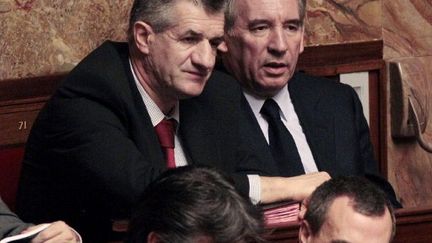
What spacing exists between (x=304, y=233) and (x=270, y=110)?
1.23 meters

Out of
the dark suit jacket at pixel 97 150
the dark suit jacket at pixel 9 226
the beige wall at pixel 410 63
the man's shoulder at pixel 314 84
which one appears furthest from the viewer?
the beige wall at pixel 410 63

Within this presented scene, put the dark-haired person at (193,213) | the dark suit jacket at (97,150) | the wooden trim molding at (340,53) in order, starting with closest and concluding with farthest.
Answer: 1. the dark-haired person at (193,213)
2. the dark suit jacket at (97,150)
3. the wooden trim molding at (340,53)

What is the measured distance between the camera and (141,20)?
4238mm

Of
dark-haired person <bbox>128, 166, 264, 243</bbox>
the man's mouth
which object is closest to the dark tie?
the man's mouth

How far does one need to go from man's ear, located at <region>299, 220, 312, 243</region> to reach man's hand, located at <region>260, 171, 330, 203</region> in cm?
58

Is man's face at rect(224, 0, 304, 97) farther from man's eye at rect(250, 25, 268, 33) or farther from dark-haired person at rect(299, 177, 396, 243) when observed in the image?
dark-haired person at rect(299, 177, 396, 243)

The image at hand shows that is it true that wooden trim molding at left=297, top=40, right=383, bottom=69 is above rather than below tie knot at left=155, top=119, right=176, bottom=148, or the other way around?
above

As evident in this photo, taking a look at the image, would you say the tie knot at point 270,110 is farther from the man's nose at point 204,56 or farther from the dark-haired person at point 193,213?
the dark-haired person at point 193,213

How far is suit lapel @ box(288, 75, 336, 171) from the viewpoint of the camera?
4.74 m

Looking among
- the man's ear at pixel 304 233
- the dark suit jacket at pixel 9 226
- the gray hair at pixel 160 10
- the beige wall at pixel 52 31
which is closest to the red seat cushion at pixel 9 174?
the beige wall at pixel 52 31

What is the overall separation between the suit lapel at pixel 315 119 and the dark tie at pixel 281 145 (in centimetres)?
9

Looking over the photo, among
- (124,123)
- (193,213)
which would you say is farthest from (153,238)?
(124,123)

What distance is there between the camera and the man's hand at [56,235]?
346cm

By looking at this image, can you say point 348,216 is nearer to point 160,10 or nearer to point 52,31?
point 160,10
